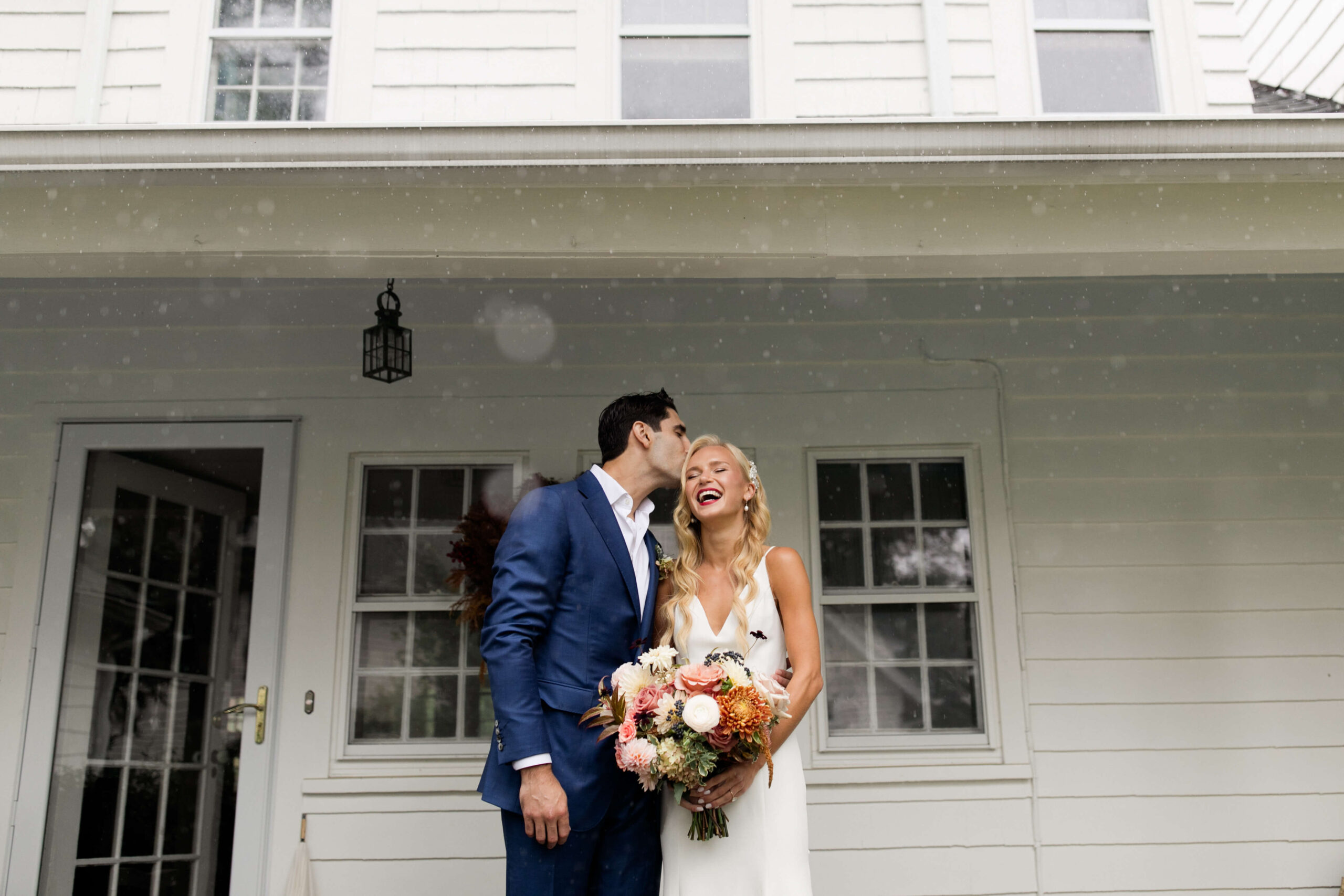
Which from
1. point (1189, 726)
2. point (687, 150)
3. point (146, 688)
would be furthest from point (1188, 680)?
point (146, 688)

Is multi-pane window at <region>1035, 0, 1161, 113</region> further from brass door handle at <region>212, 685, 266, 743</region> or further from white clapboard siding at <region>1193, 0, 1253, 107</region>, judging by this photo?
brass door handle at <region>212, 685, 266, 743</region>

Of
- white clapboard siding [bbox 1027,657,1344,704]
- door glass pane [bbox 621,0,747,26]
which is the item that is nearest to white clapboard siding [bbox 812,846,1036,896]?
white clapboard siding [bbox 1027,657,1344,704]

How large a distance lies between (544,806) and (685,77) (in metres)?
3.19

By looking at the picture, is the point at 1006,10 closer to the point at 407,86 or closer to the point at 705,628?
the point at 407,86

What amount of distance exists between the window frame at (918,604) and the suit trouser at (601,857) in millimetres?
1456

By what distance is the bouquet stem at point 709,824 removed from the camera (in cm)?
241

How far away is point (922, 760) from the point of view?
3.90 meters

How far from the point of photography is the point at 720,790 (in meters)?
2.38

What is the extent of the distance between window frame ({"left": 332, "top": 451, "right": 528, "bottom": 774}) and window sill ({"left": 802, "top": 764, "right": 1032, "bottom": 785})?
4.55 ft

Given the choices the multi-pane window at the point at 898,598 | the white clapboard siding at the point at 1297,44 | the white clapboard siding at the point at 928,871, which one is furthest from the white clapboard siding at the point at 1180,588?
the white clapboard siding at the point at 1297,44

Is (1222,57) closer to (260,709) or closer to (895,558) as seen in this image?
(895,558)

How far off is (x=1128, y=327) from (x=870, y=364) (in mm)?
1156

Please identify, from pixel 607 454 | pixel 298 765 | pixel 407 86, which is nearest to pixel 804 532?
pixel 607 454

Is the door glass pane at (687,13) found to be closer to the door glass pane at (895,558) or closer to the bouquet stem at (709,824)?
the door glass pane at (895,558)
